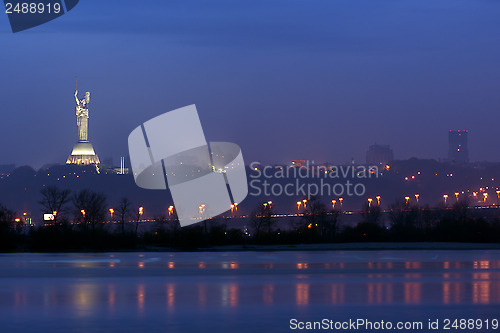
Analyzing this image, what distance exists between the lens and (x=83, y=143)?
623ft

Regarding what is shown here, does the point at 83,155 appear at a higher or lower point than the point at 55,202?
higher

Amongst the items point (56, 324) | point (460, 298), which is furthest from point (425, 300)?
point (56, 324)

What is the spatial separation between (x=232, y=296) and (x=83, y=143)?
171m

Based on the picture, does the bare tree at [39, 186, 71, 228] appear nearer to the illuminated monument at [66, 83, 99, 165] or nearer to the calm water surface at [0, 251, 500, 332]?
the calm water surface at [0, 251, 500, 332]

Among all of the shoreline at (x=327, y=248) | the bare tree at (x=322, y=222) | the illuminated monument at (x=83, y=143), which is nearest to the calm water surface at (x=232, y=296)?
the shoreline at (x=327, y=248)

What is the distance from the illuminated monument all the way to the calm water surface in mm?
150337

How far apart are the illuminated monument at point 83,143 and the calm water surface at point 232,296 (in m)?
150

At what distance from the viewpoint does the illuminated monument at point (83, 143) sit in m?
183

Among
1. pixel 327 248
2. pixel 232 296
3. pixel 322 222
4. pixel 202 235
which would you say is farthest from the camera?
pixel 322 222

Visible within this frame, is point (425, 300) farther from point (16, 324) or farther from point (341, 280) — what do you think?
point (16, 324)

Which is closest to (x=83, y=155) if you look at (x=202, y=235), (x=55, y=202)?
(x=55, y=202)

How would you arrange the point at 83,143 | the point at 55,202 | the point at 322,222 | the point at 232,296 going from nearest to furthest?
the point at 232,296
the point at 55,202
the point at 322,222
the point at 83,143

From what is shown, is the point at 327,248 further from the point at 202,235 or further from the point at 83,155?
the point at 83,155

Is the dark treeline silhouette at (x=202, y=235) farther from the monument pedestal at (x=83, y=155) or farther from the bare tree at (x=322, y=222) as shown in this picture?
the monument pedestal at (x=83, y=155)
